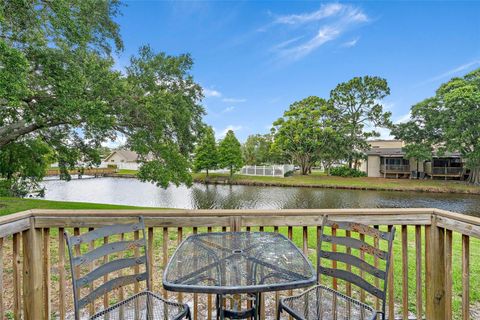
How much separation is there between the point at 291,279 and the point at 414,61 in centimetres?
1689

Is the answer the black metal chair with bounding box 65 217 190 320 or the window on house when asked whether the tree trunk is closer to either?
the window on house

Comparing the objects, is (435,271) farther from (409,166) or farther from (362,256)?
(409,166)

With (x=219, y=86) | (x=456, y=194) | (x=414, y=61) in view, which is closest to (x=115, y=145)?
(x=219, y=86)

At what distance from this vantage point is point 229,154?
2441 cm

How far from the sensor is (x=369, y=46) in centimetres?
1322

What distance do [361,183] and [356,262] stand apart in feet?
66.9

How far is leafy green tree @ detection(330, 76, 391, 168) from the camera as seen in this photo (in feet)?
76.3

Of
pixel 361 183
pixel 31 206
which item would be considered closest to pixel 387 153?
pixel 361 183

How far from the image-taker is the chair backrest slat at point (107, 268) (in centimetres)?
150

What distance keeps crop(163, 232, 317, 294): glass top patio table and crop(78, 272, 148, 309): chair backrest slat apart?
370 millimetres

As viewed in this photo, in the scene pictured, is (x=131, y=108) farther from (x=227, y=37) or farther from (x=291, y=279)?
(x=227, y=37)

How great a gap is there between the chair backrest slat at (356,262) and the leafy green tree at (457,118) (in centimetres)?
2089

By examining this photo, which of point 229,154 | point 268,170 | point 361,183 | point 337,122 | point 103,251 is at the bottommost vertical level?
point 361,183

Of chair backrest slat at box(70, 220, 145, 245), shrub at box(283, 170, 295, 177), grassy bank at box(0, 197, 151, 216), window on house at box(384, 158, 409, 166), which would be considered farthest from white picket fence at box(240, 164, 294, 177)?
chair backrest slat at box(70, 220, 145, 245)
